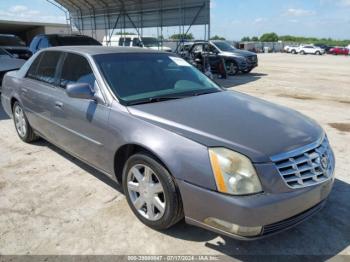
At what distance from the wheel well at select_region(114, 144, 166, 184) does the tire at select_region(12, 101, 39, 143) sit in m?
2.47

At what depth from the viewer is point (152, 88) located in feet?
11.5

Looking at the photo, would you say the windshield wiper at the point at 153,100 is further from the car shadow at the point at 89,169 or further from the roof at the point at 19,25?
the roof at the point at 19,25

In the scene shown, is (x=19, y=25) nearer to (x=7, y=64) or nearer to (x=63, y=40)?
(x=63, y=40)

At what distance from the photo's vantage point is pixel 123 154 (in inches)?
124

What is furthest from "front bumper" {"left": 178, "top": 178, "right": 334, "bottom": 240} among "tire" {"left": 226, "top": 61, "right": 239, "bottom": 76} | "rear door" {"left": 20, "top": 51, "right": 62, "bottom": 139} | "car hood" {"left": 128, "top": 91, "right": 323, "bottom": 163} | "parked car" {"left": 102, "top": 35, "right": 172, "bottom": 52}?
"parked car" {"left": 102, "top": 35, "right": 172, "bottom": 52}

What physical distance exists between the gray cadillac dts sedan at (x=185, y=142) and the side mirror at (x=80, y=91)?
1cm

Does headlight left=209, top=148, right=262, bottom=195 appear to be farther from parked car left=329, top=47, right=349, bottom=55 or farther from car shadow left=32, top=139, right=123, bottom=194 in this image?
parked car left=329, top=47, right=349, bottom=55

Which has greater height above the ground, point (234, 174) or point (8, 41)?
point (8, 41)

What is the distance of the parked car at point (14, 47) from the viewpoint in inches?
483

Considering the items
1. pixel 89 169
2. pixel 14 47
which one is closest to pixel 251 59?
pixel 14 47

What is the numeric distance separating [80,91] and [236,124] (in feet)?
5.19

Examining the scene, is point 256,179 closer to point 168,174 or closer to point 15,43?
point 168,174

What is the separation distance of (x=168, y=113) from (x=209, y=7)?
11967mm

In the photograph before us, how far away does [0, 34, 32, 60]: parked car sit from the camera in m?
12.3
